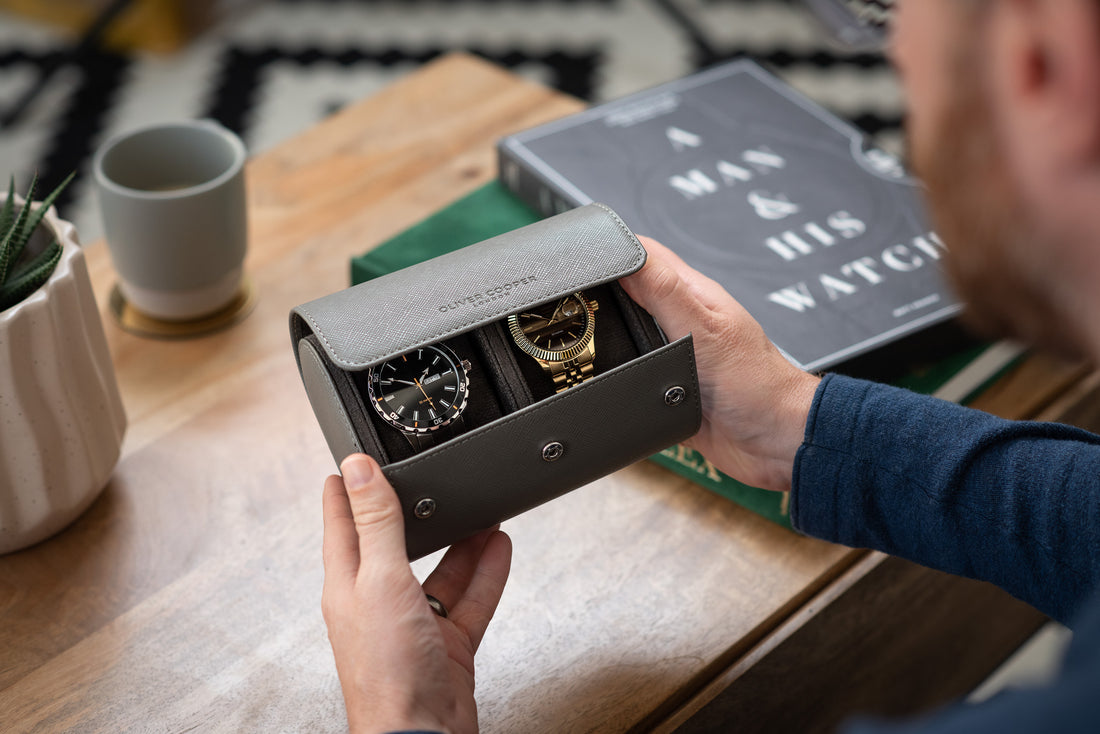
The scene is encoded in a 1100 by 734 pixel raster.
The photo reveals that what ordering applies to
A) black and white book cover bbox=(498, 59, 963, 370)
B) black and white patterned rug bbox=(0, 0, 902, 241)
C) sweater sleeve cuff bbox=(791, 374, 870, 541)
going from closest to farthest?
sweater sleeve cuff bbox=(791, 374, 870, 541) → black and white book cover bbox=(498, 59, 963, 370) → black and white patterned rug bbox=(0, 0, 902, 241)

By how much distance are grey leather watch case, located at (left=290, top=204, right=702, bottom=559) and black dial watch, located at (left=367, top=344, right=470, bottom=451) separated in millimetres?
13

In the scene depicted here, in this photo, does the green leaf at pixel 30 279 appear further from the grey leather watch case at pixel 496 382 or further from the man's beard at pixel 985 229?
the man's beard at pixel 985 229

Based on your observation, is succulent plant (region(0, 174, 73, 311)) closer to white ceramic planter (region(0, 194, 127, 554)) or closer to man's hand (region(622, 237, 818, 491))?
white ceramic planter (region(0, 194, 127, 554))

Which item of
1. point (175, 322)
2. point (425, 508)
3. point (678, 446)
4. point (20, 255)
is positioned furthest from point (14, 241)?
point (678, 446)

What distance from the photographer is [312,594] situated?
86 centimetres

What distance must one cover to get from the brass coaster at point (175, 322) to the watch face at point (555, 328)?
460 mm

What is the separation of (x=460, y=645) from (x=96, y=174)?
603 mm

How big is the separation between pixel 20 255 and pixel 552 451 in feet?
1.62

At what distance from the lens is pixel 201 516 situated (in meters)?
0.92

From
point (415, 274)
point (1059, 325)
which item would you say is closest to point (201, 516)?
point (415, 274)

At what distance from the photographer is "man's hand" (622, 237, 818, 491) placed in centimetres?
85

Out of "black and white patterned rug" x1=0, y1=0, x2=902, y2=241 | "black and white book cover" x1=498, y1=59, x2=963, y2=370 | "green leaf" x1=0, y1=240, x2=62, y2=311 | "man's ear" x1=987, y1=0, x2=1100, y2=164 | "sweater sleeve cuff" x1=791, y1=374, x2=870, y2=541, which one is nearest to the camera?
"man's ear" x1=987, y1=0, x2=1100, y2=164

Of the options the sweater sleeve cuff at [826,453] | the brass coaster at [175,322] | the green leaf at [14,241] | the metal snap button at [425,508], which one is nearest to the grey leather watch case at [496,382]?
the metal snap button at [425,508]

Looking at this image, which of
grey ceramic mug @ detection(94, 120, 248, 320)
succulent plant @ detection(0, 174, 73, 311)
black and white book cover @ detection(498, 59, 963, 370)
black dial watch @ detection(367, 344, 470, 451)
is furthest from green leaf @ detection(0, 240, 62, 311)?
black and white book cover @ detection(498, 59, 963, 370)
